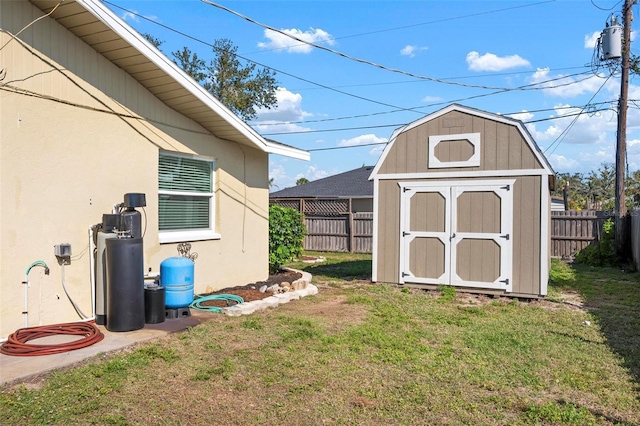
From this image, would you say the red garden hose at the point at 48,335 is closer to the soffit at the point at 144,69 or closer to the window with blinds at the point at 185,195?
the window with blinds at the point at 185,195

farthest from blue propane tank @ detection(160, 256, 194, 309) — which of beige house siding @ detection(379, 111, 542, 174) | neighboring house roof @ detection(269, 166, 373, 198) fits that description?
neighboring house roof @ detection(269, 166, 373, 198)

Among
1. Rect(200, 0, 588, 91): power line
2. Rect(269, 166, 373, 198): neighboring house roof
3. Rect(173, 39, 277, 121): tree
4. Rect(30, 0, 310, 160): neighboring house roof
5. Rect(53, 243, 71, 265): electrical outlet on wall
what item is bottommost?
Rect(53, 243, 71, 265): electrical outlet on wall

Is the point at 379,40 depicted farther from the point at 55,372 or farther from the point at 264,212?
the point at 55,372

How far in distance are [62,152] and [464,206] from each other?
20.5ft

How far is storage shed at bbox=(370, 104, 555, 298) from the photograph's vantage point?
790 cm

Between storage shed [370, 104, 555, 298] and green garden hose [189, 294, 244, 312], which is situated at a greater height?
storage shed [370, 104, 555, 298]

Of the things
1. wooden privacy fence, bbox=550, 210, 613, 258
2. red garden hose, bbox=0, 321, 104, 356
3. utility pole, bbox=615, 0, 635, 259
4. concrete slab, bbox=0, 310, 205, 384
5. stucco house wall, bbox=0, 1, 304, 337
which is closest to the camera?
concrete slab, bbox=0, 310, 205, 384

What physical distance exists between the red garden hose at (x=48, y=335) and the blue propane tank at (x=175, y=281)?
2.99 feet

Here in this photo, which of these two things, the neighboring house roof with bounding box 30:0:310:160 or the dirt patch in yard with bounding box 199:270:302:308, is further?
the dirt patch in yard with bounding box 199:270:302:308

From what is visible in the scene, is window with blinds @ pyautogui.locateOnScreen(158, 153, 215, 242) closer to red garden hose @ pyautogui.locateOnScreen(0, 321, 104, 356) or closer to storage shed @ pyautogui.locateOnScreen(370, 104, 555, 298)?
red garden hose @ pyautogui.locateOnScreen(0, 321, 104, 356)

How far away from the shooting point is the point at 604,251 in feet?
42.8

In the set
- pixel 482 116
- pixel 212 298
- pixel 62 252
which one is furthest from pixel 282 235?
pixel 62 252

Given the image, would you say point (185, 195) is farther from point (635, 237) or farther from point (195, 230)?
point (635, 237)

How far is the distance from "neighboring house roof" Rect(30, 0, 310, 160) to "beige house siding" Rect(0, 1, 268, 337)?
0.39 feet
